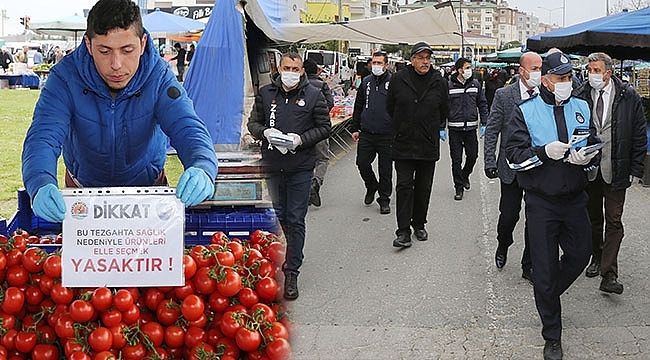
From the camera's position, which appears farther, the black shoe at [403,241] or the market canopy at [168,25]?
the market canopy at [168,25]

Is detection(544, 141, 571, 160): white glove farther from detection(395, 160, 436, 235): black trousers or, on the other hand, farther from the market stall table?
the market stall table

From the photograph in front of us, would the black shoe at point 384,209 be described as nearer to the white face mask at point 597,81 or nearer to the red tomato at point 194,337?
the white face mask at point 597,81

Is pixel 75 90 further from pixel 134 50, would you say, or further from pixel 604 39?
pixel 604 39

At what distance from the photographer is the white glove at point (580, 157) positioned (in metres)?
4.65

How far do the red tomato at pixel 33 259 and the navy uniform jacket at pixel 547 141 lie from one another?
A: 3.09 m

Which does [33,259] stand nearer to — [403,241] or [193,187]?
[193,187]

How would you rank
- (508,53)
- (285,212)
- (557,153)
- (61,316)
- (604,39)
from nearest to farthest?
(61,316)
(557,153)
(285,212)
(604,39)
(508,53)

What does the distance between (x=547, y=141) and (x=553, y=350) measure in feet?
4.35

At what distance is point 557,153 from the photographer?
15.3ft

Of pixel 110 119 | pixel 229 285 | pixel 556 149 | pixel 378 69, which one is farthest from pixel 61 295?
pixel 378 69

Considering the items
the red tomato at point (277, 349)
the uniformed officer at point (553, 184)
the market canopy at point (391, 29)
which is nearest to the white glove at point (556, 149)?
the uniformed officer at point (553, 184)

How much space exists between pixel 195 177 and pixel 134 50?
69cm

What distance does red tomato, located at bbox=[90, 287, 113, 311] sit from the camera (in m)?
2.57

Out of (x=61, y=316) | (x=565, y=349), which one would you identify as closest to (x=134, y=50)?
(x=61, y=316)
